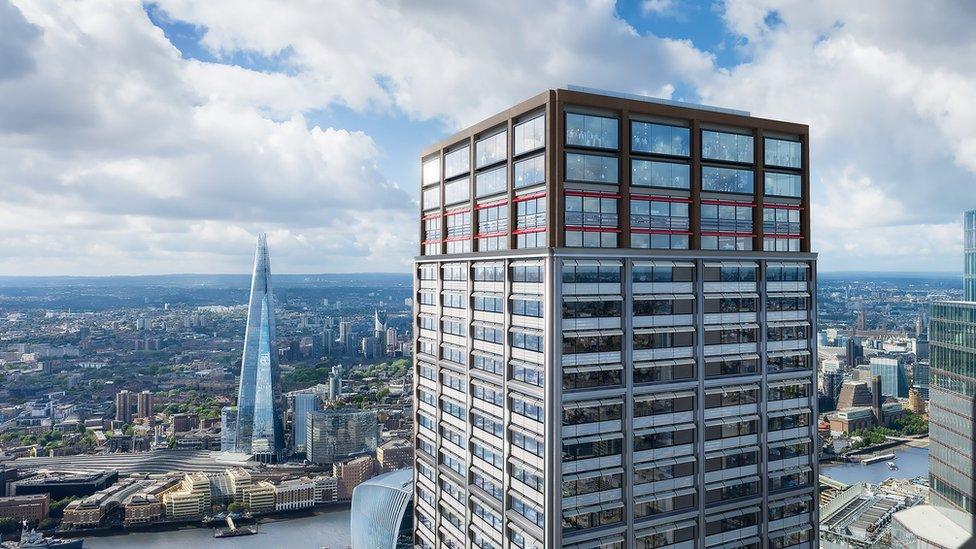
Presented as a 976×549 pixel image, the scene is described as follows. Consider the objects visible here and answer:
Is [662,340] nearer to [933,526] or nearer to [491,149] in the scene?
[491,149]

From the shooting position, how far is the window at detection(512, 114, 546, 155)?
15422 millimetres

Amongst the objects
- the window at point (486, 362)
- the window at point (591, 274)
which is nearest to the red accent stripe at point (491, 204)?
the window at point (591, 274)

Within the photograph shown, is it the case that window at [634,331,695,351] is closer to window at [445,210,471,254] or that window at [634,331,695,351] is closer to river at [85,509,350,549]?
window at [445,210,471,254]

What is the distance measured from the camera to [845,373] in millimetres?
125250

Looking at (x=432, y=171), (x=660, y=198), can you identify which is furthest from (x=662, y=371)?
(x=432, y=171)

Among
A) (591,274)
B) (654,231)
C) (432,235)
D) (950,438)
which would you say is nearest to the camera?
(591,274)

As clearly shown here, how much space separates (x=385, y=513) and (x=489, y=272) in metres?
31.0

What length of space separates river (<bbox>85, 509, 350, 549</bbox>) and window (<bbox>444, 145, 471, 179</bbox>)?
177 ft

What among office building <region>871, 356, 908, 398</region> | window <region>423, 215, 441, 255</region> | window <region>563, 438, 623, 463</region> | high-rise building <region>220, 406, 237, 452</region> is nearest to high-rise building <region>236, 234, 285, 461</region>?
high-rise building <region>220, 406, 237, 452</region>

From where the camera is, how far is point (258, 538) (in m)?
68.4

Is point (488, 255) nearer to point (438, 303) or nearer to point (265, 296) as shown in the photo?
point (438, 303)

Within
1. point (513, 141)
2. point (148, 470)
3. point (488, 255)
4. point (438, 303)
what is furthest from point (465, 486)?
point (148, 470)

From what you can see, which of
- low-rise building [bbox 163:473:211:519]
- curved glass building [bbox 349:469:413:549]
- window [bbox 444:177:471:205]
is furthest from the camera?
low-rise building [bbox 163:473:211:519]

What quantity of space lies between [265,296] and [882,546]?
73679mm
